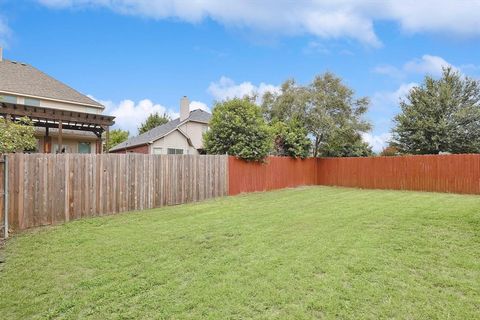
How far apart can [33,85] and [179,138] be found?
9932mm

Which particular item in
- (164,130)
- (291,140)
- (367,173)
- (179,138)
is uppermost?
(164,130)

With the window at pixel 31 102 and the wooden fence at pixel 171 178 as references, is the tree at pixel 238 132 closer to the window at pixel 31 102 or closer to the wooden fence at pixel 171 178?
the wooden fence at pixel 171 178

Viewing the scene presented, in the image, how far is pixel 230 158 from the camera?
13445 millimetres

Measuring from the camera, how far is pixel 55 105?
1945 cm

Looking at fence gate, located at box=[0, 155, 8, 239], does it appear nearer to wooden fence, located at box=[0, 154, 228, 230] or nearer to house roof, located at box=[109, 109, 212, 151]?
wooden fence, located at box=[0, 154, 228, 230]

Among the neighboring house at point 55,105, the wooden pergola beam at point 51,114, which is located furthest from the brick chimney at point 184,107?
the wooden pergola beam at point 51,114

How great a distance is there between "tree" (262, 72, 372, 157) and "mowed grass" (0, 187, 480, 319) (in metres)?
16.8

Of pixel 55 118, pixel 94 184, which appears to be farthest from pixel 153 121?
pixel 94 184

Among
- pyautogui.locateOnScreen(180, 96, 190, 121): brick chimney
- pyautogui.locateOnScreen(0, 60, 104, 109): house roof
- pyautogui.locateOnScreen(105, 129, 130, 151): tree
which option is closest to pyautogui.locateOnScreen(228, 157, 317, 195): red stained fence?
pyautogui.locateOnScreen(180, 96, 190, 121): brick chimney

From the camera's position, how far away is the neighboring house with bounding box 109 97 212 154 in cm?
2302

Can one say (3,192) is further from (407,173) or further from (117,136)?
(117,136)

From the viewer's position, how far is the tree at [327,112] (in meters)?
23.7

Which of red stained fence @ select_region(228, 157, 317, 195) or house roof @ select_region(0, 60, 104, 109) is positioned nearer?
red stained fence @ select_region(228, 157, 317, 195)

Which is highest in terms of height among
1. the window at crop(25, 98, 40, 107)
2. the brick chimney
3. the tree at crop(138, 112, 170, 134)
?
the tree at crop(138, 112, 170, 134)
